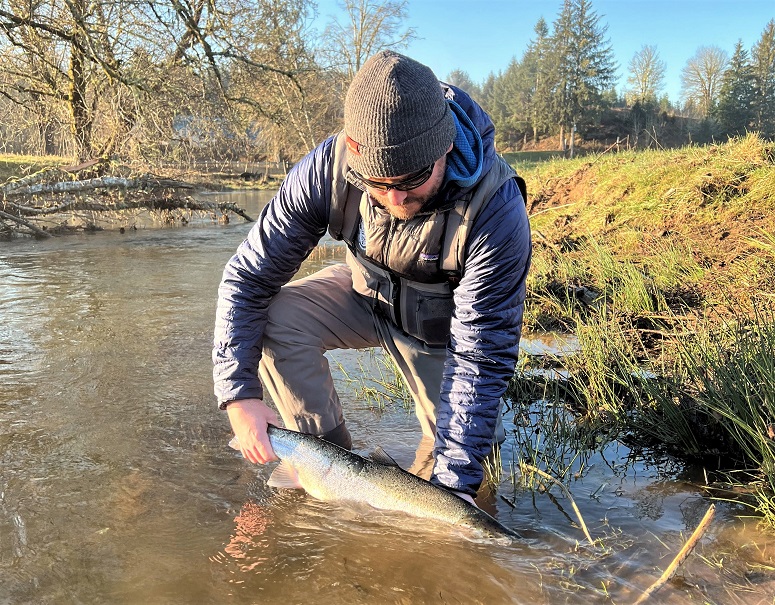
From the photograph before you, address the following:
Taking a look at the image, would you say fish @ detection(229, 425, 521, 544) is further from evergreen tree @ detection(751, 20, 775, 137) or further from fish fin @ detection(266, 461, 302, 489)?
evergreen tree @ detection(751, 20, 775, 137)

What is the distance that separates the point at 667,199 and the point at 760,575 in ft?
23.5

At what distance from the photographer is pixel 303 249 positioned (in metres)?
3.10

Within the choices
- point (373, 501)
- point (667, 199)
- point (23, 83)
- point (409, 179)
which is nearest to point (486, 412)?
point (373, 501)

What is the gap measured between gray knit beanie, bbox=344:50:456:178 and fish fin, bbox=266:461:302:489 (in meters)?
1.49

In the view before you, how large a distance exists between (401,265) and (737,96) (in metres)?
55.4

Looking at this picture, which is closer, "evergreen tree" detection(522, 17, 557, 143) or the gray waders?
the gray waders

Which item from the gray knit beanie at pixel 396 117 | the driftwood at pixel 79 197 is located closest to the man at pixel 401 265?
the gray knit beanie at pixel 396 117

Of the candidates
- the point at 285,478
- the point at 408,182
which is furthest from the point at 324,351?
the point at 408,182

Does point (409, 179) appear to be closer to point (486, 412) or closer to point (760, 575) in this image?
point (486, 412)

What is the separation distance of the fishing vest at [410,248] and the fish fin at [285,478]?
0.97 meters

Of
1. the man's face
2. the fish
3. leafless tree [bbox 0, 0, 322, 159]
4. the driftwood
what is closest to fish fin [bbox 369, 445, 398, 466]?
the fish

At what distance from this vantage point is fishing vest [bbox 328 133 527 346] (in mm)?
2777

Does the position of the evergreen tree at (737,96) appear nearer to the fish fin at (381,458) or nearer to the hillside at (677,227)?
the hillside at (677,227)

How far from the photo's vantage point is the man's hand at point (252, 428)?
2811mm
